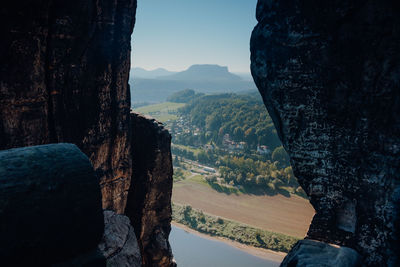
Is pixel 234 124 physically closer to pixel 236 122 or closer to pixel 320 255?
pixel 236 122

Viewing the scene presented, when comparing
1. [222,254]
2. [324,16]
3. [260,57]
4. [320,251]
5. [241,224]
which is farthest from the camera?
[241,224]

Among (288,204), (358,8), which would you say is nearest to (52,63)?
(358,8)

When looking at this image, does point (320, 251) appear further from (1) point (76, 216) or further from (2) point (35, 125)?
(2) point (35, 125)

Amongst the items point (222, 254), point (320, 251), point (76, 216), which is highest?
point (76, 216)

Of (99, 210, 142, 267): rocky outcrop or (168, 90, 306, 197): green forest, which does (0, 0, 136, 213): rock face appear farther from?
(168, 90, 306, 197): green forest

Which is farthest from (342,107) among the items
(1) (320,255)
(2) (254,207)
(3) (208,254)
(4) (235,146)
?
(4) (235,146)

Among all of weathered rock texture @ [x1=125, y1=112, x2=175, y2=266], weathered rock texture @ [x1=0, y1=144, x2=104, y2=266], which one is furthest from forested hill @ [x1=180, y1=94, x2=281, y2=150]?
weathered rock texture @ [x1=0, y1=144, x2=104, y2=266]
